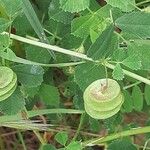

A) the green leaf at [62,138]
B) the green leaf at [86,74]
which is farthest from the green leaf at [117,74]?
the green leaf at [62,138]


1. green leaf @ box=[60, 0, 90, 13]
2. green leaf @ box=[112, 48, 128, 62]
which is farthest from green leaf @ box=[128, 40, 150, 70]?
green leaf @ box=[60, 0, 90, 13]

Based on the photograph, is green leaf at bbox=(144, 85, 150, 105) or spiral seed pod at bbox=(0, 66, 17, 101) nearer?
spiral seed pod at bbox=(0, 66, 17, 101)

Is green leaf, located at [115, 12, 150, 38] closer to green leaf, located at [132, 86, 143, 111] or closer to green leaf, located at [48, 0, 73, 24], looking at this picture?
green leaf, located at [48, 0, 73, 24]

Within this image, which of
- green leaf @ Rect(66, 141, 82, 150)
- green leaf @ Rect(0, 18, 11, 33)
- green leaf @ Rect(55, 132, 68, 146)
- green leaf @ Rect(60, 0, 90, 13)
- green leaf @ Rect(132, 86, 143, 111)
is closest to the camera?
green leaf @ Rect(60, 0, 90, 13)

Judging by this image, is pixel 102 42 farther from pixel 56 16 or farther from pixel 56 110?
pixel 56 110

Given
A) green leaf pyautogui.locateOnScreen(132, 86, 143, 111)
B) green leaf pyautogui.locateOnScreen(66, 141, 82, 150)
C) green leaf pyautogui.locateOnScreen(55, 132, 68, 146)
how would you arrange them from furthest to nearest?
green leaf pyautogui.locateOnScreen(132, 86, 143, 111), green leaf pyautogui.locateOnScreen(55, 132, 68, 146), green leaf pyautogui.locateOnScreen(66, 141, 82, 150)

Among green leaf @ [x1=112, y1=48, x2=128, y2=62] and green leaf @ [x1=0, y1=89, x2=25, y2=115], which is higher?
green leaf @ [x1=112, y1=48, x2=128, y2=62]

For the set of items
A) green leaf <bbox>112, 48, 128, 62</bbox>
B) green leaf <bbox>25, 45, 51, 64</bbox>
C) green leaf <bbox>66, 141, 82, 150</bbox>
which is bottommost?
green leaf <bbox>66, 141, 82, 150</bbox>
